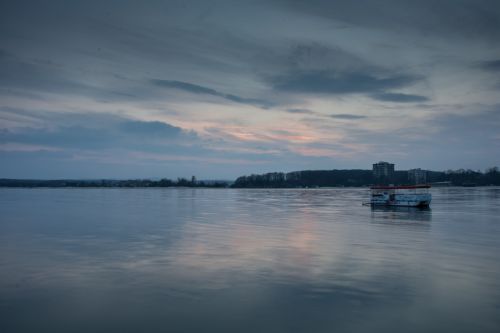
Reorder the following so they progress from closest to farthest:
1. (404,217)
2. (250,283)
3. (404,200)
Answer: (250,283), (404,217), (404,200)

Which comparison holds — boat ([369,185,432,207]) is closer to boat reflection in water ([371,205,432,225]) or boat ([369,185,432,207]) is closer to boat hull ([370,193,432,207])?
boat hull ([370,193,432,207])

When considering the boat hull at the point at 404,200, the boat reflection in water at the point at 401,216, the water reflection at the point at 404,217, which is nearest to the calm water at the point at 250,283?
the water reflection at the point at 404,217

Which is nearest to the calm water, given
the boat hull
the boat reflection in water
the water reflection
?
the water reflection

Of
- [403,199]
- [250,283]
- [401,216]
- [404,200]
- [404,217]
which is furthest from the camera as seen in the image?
[403,199]

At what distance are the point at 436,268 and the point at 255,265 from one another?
379 inches

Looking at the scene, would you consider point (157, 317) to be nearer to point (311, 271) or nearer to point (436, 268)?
point (311, 271)

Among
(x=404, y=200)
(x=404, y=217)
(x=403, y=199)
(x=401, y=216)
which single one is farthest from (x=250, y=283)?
(x=403, y=199)

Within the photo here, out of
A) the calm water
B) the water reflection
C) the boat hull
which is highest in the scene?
the boat hull

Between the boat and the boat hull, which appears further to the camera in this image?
the boat

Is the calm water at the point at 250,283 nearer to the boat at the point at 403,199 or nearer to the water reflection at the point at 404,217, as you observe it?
the water reflection at the point at 404,217

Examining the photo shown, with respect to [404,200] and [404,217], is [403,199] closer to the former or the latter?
[404,200]

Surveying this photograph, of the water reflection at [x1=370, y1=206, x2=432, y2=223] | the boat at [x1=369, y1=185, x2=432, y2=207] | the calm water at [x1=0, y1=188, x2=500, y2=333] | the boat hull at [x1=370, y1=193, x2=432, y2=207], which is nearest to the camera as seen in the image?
the calm water at [x1=0, y1=188, x2=500, y2=333]

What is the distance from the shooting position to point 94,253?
2656cm

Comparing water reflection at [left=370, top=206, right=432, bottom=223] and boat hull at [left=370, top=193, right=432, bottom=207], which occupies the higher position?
boat hull at [left=370, top=193, right=432, bottom=207]
